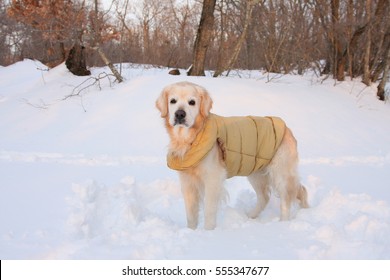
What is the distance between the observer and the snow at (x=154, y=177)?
9.74 feet

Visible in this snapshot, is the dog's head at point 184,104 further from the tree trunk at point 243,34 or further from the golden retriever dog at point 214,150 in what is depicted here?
the tree trunk at point 243,34

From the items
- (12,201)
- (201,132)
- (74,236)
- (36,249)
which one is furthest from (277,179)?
(12,201)

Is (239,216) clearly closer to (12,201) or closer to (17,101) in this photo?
(12,201)

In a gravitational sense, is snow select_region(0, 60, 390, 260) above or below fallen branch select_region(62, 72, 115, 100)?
below

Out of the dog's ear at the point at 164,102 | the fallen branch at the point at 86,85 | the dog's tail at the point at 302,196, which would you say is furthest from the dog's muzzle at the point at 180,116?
the fallen branch at the point at 86,85

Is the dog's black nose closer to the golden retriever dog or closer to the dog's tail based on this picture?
the golden retriever dog

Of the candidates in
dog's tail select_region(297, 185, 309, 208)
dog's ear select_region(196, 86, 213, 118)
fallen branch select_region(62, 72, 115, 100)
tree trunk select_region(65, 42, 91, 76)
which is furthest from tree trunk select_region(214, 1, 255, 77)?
dog's ear select_region(196, 86, 213, 118)

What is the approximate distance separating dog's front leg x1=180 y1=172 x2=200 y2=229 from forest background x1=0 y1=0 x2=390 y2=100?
7583mm

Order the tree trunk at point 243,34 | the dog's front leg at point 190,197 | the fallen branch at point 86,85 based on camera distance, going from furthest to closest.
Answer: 1. the tree trunk at point 243,34
2. the fallen branch at point 86,85
3. the dog's front leg at point 190,197

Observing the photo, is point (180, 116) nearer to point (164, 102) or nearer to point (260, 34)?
point (164, 102)

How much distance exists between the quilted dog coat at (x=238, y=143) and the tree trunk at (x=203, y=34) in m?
7.10

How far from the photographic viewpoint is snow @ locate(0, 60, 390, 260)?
297cm

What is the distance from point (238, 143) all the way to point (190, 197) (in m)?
0.71

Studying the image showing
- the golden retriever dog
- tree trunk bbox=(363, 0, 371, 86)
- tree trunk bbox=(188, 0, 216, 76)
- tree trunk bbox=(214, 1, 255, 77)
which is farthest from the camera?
tree trunk bbox=(188, 0, 216, 76)
